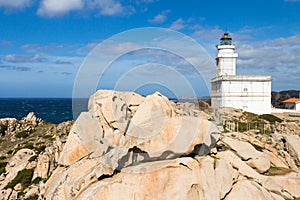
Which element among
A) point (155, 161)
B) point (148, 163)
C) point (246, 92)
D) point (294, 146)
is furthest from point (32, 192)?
point (246, 92)

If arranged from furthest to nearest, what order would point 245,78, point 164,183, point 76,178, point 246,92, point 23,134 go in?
1. point 246,92
2. point 245,78
3. point 23,134
4. point 76,178
5. point 164,183

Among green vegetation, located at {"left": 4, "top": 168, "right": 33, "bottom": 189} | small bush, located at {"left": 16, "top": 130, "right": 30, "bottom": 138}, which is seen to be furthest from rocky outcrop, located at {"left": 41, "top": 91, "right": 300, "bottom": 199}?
small bush, located at {"left": 16, "top": 130, "right": 30, "bottom": 138}

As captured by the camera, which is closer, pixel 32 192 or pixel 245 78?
pixel 32 192

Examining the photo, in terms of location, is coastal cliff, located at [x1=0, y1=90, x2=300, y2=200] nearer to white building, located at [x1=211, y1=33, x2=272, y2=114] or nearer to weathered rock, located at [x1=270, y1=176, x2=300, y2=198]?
weathered rock, located at [x1=270, y1=176, x2=300, y2=198]

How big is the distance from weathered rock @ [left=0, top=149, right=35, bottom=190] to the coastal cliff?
0.11 metres

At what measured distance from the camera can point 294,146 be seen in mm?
23078

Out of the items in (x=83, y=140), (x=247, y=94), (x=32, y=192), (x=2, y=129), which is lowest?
(x=32, y=192)

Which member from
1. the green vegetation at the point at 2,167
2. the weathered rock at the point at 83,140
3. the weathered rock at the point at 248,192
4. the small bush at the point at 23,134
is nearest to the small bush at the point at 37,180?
the weathered rock at the point at 83,140

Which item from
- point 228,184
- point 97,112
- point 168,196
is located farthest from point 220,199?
point 97,112

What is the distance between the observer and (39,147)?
29.8m

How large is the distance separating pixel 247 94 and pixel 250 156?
111ft

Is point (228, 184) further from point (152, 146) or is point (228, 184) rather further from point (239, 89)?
point (239, 89)

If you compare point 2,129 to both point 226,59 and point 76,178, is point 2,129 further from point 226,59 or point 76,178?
point 226,59

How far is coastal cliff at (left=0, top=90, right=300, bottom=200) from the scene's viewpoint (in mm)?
14148
